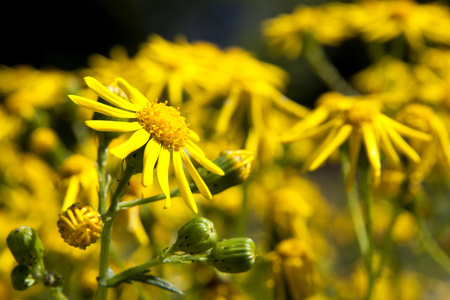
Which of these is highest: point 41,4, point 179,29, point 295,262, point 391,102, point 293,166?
point 391,102

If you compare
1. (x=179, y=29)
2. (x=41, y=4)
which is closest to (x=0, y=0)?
(x=41, y=4)

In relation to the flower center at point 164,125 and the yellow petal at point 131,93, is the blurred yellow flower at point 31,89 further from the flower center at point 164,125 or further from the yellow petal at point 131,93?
the flower center at point 164,125

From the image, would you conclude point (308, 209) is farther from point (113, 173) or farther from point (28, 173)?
point (28, 173)

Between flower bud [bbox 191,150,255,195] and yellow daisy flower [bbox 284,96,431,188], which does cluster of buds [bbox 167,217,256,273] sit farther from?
yellow daisy flower [bbox 284,96,431,188]

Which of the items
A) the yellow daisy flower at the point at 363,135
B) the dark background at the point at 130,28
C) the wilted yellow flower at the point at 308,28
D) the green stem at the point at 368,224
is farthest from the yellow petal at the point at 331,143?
the dark background at the point at 130,28

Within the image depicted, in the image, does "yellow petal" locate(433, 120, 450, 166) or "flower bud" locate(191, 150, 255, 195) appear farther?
"yellow petal" locate(433, 120, 450, 166)

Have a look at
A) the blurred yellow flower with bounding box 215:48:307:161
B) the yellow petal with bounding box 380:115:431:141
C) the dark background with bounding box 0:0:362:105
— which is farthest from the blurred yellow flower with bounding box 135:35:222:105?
the dark background with bounding box 0:0:362:105
